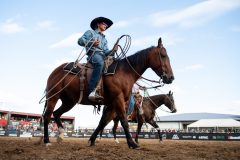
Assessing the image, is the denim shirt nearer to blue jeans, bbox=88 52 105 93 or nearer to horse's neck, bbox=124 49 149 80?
blue jeans, bbox=88 52 105 93

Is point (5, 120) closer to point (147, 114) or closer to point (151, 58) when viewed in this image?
point (147, 114)

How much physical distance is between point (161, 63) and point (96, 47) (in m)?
2.09

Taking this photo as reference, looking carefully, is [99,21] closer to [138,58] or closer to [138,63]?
[138,58]

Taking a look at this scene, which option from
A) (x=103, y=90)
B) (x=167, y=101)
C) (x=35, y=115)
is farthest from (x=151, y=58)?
(x=35, y=115)

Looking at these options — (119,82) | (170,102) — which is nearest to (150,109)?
(170,102)

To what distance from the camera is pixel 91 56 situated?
28.2 feet

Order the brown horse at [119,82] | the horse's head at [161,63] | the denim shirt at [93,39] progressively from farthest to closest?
1. the denim shirt at [93,39]
2. the horse's head at [161,63]
3. the brown horse at [119,82]

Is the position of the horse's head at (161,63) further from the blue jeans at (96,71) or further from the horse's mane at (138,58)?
the blue jeans at (96,71)

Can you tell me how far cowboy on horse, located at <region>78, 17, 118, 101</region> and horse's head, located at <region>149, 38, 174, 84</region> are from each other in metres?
1.31

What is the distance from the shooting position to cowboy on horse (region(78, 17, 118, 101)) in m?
8.15

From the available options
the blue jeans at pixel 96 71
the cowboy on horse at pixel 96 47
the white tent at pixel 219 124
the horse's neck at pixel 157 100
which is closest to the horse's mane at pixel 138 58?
the cowboy on horse at pixel 96 47

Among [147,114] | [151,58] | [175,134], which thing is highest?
[151,58]

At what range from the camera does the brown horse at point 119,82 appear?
795 cm

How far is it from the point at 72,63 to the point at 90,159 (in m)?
4.37
